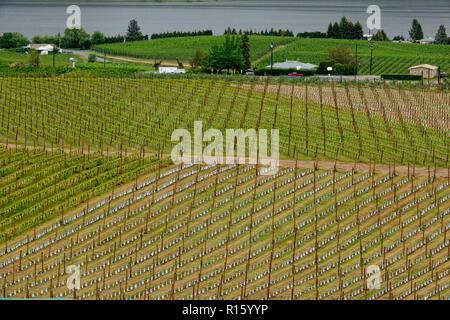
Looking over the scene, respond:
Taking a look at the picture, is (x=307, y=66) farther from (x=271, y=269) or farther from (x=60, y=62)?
(x=271, y=269)

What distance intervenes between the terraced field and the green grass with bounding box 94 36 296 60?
83.5 metres

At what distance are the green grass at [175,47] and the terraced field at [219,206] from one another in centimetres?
8351

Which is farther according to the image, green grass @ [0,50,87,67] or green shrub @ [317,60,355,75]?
green grass @ [0,50,87,67]

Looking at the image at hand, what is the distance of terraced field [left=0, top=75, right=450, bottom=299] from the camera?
150ft

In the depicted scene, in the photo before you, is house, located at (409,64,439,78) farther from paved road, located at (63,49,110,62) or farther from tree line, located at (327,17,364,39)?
tree line, located at (327,17,364,39)

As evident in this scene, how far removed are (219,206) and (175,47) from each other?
126 metres

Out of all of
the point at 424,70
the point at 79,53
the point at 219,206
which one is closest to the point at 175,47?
the point at 79,53

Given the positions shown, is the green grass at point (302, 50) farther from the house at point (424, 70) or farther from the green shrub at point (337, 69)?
the house at point (424, 70)

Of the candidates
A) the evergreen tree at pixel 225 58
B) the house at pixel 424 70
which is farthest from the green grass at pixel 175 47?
the house at pixel 424 70

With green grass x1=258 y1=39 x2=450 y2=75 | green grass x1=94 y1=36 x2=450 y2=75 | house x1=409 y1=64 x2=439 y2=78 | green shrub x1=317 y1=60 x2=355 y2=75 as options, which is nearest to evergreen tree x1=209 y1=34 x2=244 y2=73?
green shrub x1=317 y1=60 x2=355 y2=75

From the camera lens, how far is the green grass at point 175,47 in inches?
6521

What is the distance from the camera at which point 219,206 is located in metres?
55.3

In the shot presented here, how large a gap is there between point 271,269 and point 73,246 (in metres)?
11.7
